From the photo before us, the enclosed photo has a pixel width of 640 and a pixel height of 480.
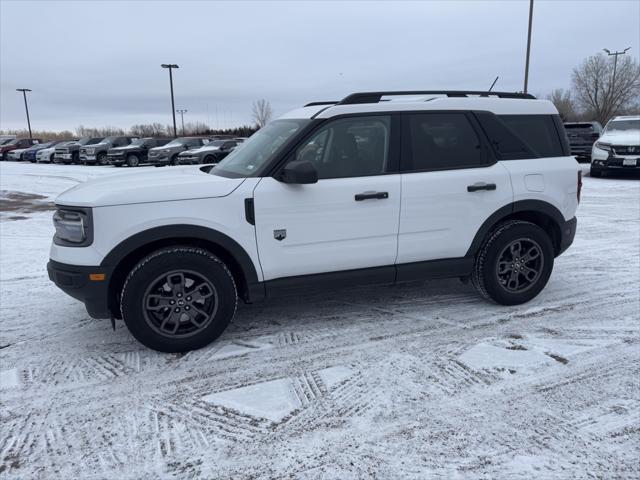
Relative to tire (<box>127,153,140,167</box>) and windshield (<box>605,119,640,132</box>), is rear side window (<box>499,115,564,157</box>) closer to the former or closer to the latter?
windshield (<box>605,119,640,132</box>)

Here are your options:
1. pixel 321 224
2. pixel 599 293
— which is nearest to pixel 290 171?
pixel 321 224

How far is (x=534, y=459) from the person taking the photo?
8.22 ft

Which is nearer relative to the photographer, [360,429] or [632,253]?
[360,429]

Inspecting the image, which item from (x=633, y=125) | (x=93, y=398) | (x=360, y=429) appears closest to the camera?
(x=360, y=429)

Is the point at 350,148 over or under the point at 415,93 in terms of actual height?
under

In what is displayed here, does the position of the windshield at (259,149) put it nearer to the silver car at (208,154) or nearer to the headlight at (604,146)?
the headlight at (604,146)

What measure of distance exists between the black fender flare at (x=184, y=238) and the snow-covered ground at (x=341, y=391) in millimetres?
688

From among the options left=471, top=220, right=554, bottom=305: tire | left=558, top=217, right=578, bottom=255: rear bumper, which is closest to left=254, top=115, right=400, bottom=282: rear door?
left=471, top=220, right=554, bottom=305: tire

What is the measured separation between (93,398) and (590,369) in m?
3.36

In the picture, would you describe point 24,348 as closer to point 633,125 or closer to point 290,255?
point 290,255

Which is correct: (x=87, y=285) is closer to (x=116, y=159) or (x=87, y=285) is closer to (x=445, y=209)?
(x=445, y=209)

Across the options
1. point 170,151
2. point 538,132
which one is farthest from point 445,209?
point 170,151

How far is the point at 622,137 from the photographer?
14.1 meters

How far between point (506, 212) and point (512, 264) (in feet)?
1.67
